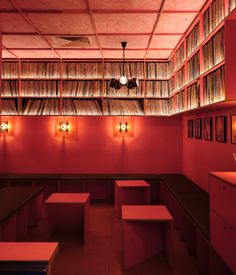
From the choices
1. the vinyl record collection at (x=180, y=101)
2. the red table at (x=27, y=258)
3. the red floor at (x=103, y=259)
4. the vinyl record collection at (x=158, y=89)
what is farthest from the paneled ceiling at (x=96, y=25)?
the red floor at (x=103, y=259)

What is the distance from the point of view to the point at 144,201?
5.06 metres

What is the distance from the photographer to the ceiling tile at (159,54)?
5.46 metres

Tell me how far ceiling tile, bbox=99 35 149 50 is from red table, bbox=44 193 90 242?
2605 millimetres

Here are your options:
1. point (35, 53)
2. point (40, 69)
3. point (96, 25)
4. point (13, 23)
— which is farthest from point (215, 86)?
point (40, 69)

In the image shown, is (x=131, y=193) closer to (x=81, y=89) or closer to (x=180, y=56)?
(x=81, y=89)

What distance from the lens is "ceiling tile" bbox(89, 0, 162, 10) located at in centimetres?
338

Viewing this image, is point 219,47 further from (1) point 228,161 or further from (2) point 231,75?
(1) point 228,161

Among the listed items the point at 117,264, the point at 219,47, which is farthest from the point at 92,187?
the point at 219,47

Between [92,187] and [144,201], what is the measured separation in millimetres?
1447

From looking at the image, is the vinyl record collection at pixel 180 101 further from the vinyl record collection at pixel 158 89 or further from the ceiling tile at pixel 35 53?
the ceiling tile at pixel 35 53

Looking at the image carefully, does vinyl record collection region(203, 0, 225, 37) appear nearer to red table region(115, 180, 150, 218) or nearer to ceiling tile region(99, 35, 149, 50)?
ceiling tile region(99, 35, 149, 50)

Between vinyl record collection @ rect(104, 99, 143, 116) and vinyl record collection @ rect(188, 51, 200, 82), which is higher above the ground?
vinyl record collection @ rect(188, 51, 200, 82)

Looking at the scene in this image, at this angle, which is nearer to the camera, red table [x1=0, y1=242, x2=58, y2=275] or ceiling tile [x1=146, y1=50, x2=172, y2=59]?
red table [x1=0, y1=242, x2=58, y2=275]

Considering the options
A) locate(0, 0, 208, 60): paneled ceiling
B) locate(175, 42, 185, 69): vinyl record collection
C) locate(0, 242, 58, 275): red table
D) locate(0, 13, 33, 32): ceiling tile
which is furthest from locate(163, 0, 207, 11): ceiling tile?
locate(0, 242, 58, 275): red table
